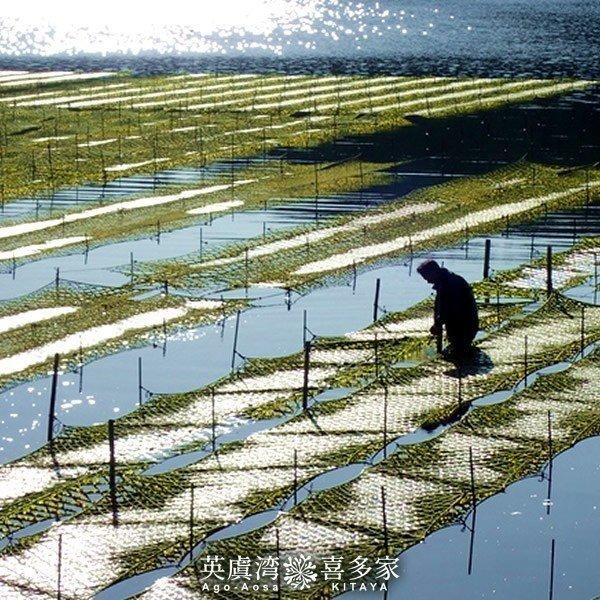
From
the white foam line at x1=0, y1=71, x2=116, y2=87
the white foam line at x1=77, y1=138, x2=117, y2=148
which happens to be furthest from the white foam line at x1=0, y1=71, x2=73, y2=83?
the white foam line at x1=77, y1=138, x2=117, y2=148

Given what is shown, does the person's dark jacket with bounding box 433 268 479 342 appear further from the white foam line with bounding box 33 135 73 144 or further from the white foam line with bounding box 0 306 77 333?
the white foam line with bounding box 33 135 73 144

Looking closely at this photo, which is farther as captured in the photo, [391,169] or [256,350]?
[391,169]

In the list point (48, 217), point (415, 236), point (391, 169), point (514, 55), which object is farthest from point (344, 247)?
point (514, 55)

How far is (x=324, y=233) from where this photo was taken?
25.8 m

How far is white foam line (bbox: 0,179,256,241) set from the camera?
26.5 meters

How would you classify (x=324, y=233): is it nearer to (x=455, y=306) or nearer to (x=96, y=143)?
(x=455, y=306)

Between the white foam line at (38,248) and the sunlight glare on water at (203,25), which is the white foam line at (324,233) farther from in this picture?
the sunlight glare on water at (203,25)

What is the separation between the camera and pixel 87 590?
1173 centimetres

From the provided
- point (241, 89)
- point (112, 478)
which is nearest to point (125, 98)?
point (241, 89)

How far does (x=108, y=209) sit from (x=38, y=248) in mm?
3966

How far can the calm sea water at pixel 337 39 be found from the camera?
63.1 meters

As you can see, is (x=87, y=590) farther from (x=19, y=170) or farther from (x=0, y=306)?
(x=19, y=170)

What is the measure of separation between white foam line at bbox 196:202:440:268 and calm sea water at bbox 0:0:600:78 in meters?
30.1

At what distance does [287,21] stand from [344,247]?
261 ft
